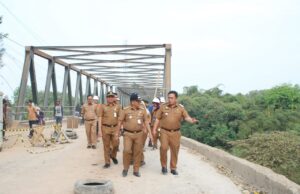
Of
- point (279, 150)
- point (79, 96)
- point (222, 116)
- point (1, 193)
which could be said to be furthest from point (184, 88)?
point (1, 193)

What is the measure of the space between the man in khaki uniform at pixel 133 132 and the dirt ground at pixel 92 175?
28cm

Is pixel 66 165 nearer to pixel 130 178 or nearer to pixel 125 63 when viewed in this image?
pixel 130 178

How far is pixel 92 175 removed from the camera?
7453 mm

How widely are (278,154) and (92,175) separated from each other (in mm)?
9022

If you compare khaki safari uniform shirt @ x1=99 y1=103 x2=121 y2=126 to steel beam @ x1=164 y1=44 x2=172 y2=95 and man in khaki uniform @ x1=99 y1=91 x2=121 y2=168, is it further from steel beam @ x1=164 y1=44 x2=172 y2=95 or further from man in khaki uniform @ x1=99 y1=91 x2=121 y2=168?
steel beam @ x1=164 y1=44 x2=172 y2=95

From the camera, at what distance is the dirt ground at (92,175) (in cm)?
625

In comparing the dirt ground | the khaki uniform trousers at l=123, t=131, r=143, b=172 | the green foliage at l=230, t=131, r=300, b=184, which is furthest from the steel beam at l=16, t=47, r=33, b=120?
the khaki uniform trousers at l=123, t=131, r=143, b=172

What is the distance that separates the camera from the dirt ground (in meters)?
6.25

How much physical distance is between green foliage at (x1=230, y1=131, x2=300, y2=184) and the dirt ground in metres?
4.67

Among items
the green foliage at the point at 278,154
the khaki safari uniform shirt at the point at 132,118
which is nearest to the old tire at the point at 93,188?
the khaki safari uniform shirt at the point at 132,118

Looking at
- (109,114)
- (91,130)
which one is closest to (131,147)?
(109,114)

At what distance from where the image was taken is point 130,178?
23.5ft

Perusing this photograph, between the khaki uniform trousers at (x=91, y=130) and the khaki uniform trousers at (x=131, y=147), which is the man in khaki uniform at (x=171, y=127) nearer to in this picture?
the khaki uniform trousers at (x=131, y=147)

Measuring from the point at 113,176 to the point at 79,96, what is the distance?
72.1ft
